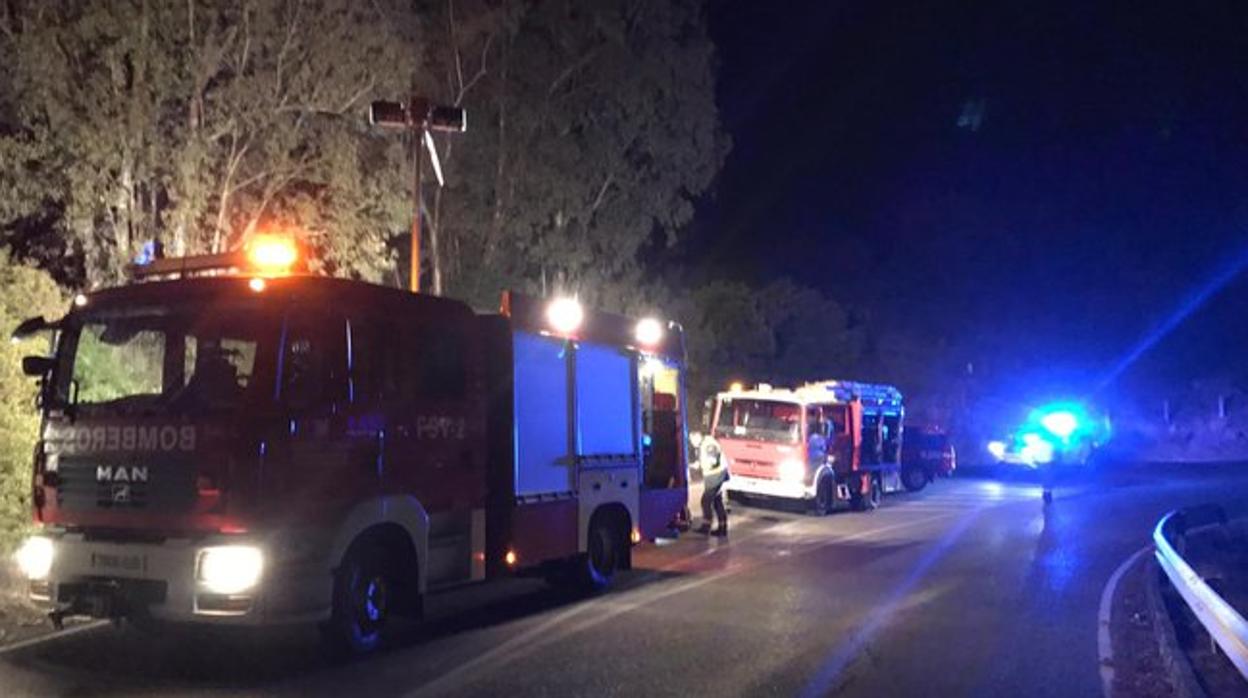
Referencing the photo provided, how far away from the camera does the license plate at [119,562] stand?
25.6ft

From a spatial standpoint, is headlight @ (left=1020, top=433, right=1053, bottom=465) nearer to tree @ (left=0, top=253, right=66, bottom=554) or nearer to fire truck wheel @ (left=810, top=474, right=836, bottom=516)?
fire truck wheel @ (left=810, top=474, right=836, bottom=516)

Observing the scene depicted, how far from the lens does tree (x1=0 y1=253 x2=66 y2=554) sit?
12.3 metres

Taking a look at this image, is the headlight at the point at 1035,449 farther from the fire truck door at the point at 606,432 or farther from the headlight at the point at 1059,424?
the fire truck door at the point at 606,432

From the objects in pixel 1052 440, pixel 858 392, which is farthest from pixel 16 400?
pixel 1052 440

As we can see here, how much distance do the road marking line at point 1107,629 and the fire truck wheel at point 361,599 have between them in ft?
17.4

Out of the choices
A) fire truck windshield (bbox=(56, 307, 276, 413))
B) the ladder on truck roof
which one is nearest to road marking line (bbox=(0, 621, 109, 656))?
fire truck windshield (bbox=(56, 307, 276, 413))

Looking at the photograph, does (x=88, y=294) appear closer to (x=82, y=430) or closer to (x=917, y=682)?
(x=82, y=430)

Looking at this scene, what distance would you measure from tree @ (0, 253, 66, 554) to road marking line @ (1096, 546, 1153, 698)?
10.6 metres

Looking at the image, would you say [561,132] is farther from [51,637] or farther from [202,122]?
[51,637]

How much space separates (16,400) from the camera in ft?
41.7

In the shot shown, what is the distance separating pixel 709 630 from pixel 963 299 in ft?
156

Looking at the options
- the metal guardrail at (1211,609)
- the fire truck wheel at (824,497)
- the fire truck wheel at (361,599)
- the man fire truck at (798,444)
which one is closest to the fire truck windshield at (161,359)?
the fire truck wheel at (361,599)

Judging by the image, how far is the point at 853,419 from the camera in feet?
81.2

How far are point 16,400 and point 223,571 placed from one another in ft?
21.5
